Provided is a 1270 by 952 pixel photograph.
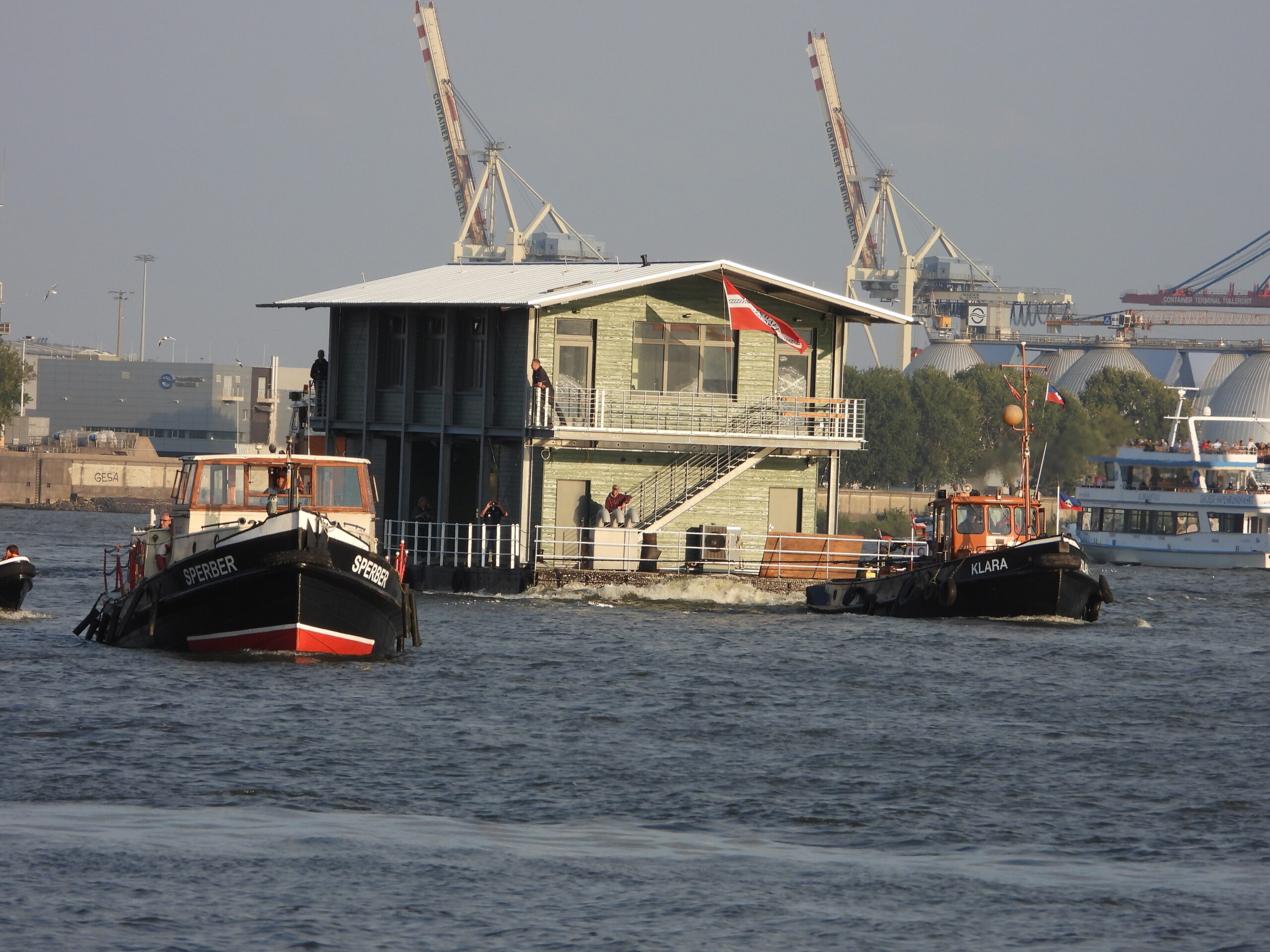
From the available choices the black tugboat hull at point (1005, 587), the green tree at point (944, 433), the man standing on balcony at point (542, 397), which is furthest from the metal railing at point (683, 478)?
the green tree at point (944, 433)

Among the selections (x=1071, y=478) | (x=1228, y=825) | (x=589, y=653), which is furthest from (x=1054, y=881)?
(x=1071, y=478)

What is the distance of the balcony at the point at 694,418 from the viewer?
39.2 metres

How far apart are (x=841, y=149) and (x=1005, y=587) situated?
136m

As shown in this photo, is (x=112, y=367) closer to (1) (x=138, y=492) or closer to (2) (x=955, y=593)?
(1) (x=138, y=492)

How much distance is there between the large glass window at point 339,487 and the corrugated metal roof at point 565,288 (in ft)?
39.0

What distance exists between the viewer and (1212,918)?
531 inches

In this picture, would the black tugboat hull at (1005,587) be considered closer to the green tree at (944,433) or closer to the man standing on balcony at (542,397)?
the man standing on balcony at (542,397)

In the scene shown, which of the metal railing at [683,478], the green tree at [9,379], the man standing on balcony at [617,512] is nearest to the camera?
the man standing on balcony at [617,512]

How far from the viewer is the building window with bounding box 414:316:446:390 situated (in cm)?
4225

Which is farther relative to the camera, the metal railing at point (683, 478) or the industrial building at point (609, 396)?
the metal railing at point (683, 478)

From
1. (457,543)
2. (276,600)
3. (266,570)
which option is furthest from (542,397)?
(266,570)

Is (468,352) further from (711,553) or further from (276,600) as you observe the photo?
(276,600)

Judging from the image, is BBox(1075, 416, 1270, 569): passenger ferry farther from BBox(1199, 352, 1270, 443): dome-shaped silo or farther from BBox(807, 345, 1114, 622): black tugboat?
BBox(1199, 352, 1270, 443): dome-shaped silo

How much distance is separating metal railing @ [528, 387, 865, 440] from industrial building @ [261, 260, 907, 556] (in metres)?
0.04
